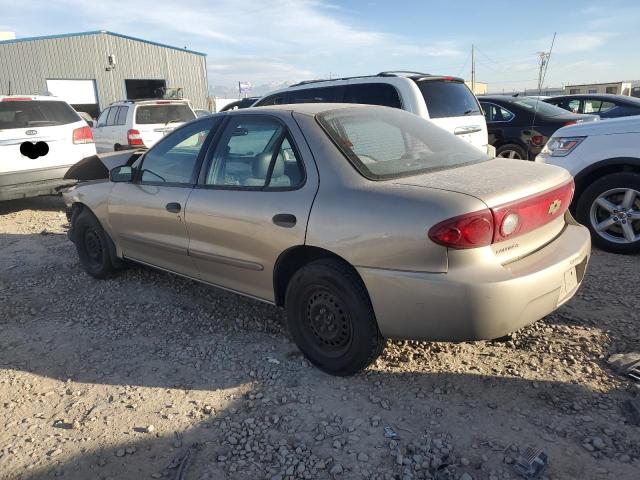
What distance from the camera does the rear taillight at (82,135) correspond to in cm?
795

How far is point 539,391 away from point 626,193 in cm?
288

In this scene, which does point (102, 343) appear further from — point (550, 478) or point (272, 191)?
point (550, 478)

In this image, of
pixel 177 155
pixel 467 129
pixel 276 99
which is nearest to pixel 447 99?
pixel 467 129

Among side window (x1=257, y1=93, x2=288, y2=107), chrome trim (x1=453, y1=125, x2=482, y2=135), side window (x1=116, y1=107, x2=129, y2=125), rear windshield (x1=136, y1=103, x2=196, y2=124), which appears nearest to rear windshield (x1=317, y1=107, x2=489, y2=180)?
chrome trim (x1=453, y1=125, x2=482, y2=135)

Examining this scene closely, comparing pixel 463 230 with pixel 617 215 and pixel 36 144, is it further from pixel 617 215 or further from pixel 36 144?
pixel 36 144

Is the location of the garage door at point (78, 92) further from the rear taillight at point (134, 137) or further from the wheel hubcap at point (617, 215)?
the wheel hubcap at point (617, 215)

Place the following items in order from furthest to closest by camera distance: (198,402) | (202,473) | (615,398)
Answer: (198,402) → (615,398) → (202,473)

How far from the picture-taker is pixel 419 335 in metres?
2.60

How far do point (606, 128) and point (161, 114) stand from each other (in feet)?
29.2

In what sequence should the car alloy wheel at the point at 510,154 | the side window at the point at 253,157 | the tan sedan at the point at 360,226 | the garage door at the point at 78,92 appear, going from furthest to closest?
the garage door at the point at 78,92, the car alloy wheel at the point at 510,154, the side window at the point at 253,157, the tan sedan at the point at 360,226

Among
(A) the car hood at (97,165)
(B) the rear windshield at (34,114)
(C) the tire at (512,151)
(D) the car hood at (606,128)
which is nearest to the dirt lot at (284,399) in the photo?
(D) the car hood at (606,128)

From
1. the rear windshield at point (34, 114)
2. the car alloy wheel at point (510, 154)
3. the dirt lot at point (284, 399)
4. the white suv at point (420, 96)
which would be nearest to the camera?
the dirt lot at point (284, 399)

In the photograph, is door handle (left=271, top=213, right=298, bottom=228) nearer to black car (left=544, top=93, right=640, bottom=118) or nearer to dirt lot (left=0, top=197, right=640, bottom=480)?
dirt lot (left=0, top=197, right=640, bottom=480)

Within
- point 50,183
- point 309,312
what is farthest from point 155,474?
point 50,183
